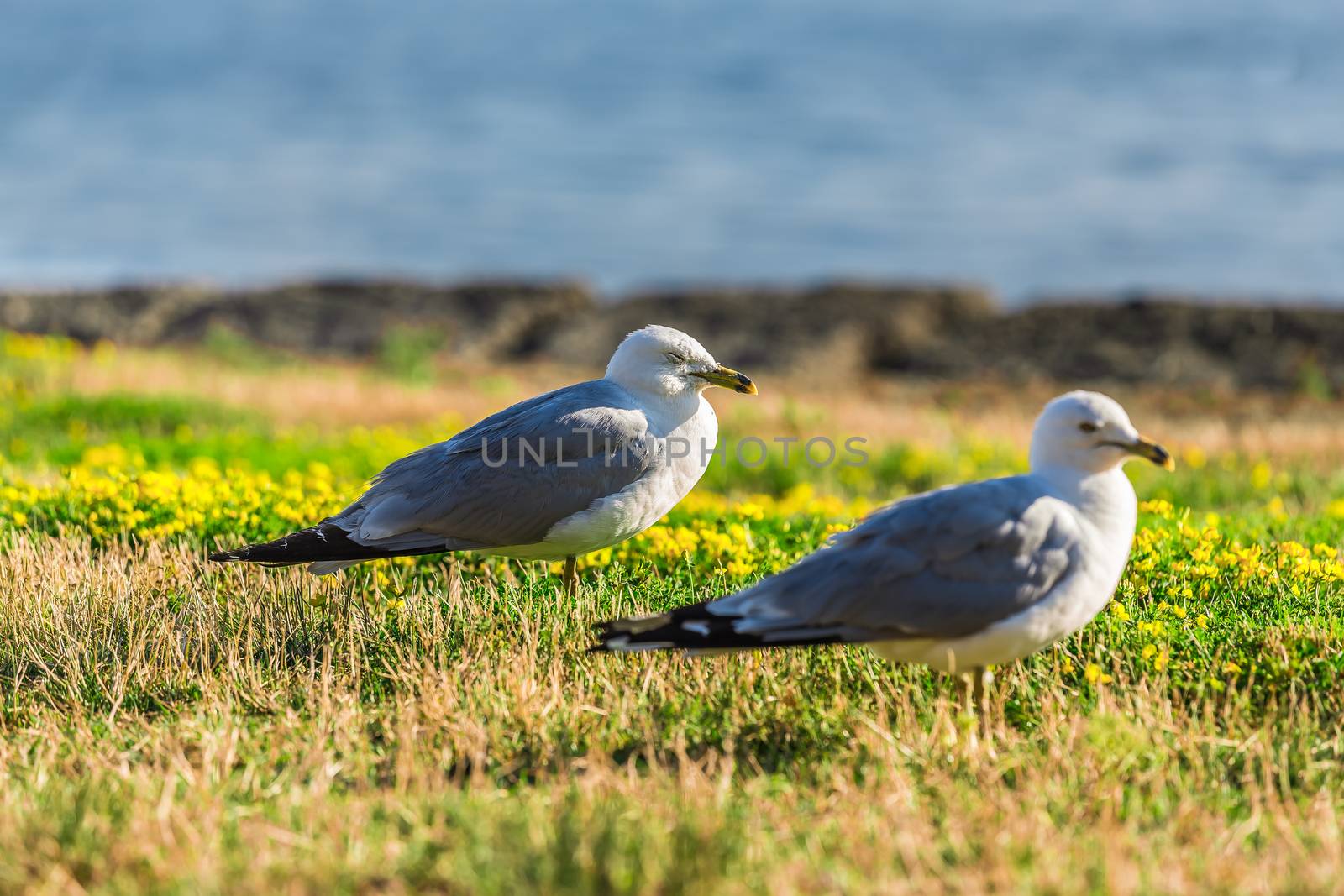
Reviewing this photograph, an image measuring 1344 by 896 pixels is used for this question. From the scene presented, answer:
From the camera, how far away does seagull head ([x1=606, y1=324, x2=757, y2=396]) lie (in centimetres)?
649

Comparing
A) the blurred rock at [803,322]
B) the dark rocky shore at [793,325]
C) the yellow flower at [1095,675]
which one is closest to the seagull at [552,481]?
the yellow flower at [1095,675]

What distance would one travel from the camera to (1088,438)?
4.84 metres

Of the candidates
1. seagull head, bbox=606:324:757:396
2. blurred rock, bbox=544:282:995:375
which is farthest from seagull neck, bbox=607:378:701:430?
blurred rock, bbox=544:282:995:375

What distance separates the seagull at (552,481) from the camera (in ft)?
20.4

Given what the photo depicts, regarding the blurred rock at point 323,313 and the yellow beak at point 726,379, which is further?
the blurred rock at point 323,313

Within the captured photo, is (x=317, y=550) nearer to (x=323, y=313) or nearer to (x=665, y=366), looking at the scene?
(x=665, y=366)

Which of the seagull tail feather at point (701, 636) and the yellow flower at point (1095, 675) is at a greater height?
the seagull tail feather at point (701, 636)

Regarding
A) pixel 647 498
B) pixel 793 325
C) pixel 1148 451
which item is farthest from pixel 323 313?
pixel 1148 451

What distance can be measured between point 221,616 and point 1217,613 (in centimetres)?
484

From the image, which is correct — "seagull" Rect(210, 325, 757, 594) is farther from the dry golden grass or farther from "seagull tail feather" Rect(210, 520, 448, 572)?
the dry golden grass

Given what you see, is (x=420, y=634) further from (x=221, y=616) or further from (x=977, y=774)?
(x=977, y=774)

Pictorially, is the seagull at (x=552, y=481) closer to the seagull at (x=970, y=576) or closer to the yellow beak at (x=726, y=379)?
the yellow beak at (x=726, y=379)

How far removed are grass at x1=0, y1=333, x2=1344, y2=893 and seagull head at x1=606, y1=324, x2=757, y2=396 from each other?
1035mm

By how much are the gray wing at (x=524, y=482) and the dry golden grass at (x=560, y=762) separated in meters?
0.38
